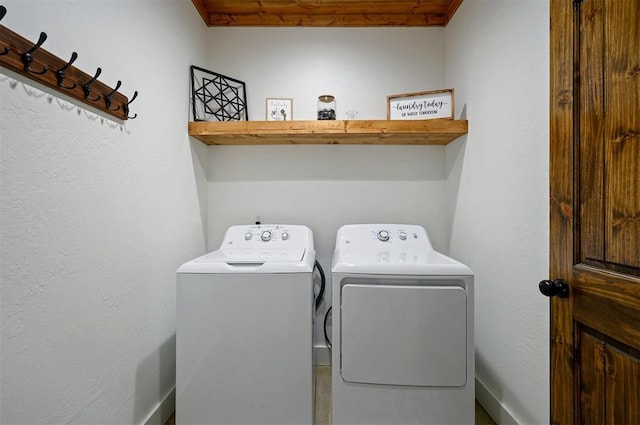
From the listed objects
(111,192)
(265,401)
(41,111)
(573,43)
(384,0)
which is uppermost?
(384,0)

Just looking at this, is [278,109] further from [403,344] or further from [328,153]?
[403,344]

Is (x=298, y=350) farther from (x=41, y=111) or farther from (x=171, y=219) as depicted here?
(x=41, y=111)

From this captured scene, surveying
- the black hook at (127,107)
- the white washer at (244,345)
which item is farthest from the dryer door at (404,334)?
the black hook at (127,107)

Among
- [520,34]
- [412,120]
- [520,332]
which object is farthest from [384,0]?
[520,332]

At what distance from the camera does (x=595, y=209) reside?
2.41 ft

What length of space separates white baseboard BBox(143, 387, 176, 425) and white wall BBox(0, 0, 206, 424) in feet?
0.09

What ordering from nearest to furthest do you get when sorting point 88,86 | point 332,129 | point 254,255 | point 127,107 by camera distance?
point 88,86
point 127,107
point 254,255
point 332,129

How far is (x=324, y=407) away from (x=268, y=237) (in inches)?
42.1

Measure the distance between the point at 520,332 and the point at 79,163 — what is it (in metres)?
2.00

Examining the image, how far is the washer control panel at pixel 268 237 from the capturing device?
1756 mm

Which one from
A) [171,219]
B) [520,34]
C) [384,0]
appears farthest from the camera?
[384,0]

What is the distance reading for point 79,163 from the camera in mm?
958

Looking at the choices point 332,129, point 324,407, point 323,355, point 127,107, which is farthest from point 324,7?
point 324,407

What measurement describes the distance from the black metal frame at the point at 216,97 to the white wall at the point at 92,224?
0.56ft
